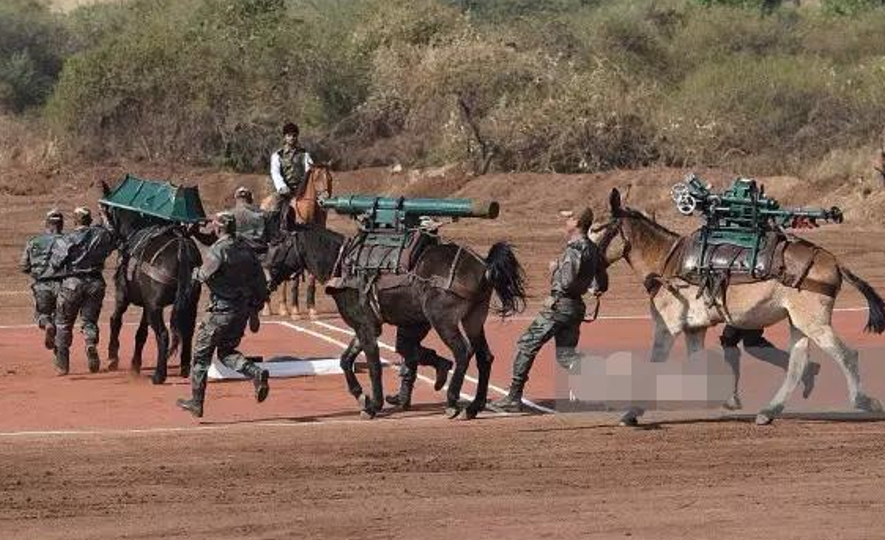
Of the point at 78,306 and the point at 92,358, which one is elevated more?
the point at 78,306

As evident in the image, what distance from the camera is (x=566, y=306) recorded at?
18859 mm

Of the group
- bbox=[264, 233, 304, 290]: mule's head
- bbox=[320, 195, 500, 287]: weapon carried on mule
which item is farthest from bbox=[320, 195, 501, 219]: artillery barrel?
bbox=[264, 233, 304, 290]: mule's head

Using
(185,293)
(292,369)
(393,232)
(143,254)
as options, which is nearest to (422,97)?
(292,369)

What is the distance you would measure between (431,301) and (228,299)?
73.0 inches

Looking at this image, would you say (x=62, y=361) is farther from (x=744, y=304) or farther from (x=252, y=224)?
(x=744, y=304)

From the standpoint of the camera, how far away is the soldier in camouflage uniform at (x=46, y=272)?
22.6 m

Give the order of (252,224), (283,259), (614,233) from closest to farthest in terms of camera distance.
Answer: (614,233) → (283,259) → (252,224)

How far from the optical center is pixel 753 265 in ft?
60.9

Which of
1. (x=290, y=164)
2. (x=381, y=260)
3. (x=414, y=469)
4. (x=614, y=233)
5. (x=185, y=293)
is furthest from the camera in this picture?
(x=290, y=164)

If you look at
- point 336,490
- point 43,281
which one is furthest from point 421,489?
point 43,281

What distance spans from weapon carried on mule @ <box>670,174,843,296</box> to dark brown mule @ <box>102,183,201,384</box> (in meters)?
5.37

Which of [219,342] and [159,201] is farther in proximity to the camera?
[159,201]

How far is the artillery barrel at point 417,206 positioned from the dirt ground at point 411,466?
6.35ft

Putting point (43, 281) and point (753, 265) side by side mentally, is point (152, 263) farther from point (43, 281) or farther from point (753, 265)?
point (753, 265)
